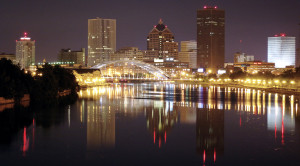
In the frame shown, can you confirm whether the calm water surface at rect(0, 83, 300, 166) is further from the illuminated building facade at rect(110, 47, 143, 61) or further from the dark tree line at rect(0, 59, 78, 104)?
the illuminated building facade at rect(110, 47, 143, 61)

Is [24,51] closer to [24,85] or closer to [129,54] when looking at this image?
[129,54]

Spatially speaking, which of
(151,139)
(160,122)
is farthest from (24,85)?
(151,139)

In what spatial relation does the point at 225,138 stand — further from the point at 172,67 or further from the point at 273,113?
the point at 172,67

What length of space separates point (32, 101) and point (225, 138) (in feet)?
69.7

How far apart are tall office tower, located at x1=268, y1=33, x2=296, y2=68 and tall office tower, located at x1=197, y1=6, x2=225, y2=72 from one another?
73.6 ft

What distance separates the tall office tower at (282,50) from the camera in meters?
184

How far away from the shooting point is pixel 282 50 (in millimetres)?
184250

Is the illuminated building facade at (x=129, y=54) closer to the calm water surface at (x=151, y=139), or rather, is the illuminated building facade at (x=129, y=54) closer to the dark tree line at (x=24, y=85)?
the dark tree line at (x=24, y=85)

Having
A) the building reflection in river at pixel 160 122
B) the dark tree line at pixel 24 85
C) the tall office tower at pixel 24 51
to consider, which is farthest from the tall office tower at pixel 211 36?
the building reflection in river at pixel 160 122

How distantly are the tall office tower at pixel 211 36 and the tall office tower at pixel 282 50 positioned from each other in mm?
22430

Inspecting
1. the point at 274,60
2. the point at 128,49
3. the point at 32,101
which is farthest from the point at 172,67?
the point at 32,101

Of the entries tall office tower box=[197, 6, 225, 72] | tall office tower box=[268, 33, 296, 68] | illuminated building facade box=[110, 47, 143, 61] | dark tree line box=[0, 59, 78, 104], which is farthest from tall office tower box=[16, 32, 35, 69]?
dark tree line box=[0, 59, 78, 104]

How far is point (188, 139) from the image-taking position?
667 inches

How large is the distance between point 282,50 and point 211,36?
3287cm
